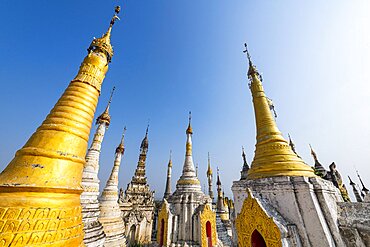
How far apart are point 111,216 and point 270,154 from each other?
9075 millimetres

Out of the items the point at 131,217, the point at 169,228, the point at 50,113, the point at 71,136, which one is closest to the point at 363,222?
the point at 71,136

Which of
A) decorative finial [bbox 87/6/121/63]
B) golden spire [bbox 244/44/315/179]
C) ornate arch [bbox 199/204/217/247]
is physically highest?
decorative finial [bbox 87/6/121/63]

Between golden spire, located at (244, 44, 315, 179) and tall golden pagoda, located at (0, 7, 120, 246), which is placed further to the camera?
golden spire, located at (244, 44, 315, 179)

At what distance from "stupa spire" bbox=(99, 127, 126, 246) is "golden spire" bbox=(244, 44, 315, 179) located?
814cm

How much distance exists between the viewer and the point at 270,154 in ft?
16.5

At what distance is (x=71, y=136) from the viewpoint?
109 inches

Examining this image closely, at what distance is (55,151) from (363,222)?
5.69m

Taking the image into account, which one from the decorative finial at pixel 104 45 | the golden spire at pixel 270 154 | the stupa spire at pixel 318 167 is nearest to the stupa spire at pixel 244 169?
the stupa spire at pixel 318 167

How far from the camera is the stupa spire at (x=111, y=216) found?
886cm

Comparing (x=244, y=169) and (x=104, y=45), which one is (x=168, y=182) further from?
(x=104, y=45)

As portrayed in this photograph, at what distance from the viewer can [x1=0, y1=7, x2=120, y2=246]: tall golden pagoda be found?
1891 mm

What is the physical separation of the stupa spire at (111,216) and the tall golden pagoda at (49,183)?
7993 millimetres

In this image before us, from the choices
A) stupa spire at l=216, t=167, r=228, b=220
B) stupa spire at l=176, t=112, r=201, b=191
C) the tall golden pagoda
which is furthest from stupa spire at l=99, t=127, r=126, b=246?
stupa spire at l=216, t=167, r=228, b=220

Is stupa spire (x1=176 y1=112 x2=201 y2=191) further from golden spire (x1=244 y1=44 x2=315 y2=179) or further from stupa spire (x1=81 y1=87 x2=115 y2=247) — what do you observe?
golden spire (x1=244 y1=44 x2=315 y2=179)
